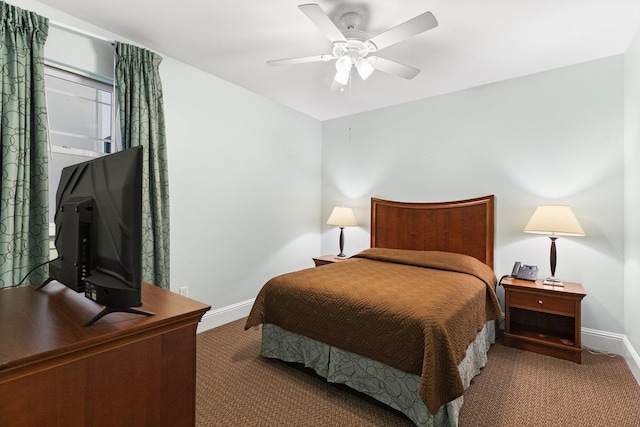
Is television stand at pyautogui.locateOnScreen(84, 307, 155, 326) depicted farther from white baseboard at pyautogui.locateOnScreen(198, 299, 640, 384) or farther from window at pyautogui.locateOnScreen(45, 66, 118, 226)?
white baseboard at pyautogui.locateOnScreen(198, 299, 640, 384)

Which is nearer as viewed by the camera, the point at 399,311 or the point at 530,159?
the point at 399,311

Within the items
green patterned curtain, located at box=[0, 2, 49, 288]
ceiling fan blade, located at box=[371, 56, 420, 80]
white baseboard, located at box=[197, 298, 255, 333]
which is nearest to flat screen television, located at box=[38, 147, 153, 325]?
green patterned curtain, located at box=[0, 2, 49, 288]

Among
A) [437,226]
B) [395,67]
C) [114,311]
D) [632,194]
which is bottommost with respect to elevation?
[114,311]

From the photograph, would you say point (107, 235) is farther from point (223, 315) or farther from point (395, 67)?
point (223, 315)

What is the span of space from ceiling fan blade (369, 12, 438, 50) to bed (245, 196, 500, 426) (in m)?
1.60

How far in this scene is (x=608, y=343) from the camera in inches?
106

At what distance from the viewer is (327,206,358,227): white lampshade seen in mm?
3938

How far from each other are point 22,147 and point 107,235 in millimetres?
1497

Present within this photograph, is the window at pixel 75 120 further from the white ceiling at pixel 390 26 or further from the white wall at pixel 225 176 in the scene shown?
the white ceiling at pixel 390 26

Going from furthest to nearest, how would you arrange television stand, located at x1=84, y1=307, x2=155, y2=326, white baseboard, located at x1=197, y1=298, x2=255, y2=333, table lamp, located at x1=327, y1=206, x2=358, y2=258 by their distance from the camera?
table lamp, located at x1=327, y1=206, x2=358, y2=258, white baseboard, located at x1=197, y1=298, x2=255, y2=333, television stand, located at x1=84, y1=307, x2=155, y2=326

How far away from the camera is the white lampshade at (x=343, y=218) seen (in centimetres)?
394

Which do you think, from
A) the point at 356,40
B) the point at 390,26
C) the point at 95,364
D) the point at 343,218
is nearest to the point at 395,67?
the point at 390,26

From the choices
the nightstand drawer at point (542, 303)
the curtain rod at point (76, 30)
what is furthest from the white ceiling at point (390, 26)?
the nightstand drawer at point (542, 303)

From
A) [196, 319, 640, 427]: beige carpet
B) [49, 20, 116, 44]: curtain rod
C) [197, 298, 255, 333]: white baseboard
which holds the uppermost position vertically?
[49, 20, 116, 44]: curtain rod
